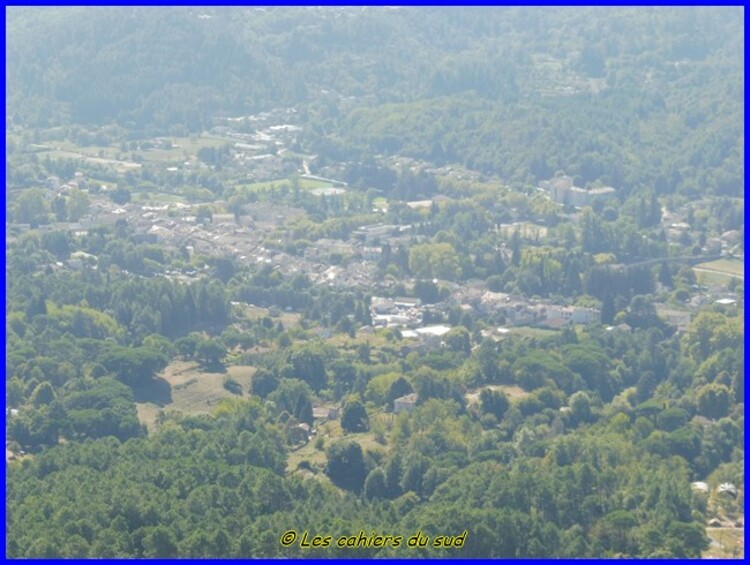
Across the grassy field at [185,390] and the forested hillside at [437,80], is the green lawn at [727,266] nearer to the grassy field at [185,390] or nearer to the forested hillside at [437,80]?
the forested hillside at [437,80]

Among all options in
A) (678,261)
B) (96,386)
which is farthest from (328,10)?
(96,386)

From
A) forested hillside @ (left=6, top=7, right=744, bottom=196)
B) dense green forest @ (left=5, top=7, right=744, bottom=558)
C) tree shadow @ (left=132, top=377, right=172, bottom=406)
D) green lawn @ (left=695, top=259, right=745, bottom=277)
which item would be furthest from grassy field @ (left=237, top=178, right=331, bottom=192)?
tree shadow @ (left=132, top=377, right=172, bottom=406)

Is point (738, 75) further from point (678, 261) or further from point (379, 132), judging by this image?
point (678, 261)

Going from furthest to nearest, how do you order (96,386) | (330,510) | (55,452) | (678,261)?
(678,261) < (96,386) < (55,452) < (330,510)

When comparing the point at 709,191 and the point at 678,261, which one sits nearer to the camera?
the point at 678,261

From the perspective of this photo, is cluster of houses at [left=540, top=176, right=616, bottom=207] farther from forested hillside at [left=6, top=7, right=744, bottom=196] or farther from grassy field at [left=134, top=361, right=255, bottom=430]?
grassy field at [left=134, top=361, right=255, bottom=430]

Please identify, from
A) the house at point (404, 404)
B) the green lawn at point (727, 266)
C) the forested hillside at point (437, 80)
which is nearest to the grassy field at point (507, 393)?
the house at point (404, 404)

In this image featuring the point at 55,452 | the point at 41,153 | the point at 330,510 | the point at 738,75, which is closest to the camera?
the point at 330,510
